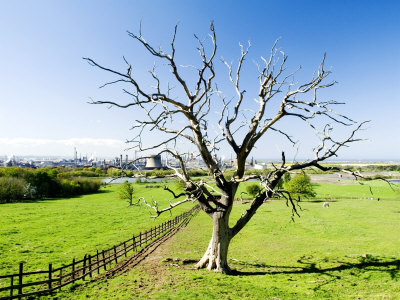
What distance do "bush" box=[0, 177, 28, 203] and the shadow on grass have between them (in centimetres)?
6940

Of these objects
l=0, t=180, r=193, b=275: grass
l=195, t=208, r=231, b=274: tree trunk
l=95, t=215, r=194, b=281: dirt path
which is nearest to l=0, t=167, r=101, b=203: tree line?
l=0, t=180, r=193, b=275: grass

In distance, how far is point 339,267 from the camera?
13.1 meters

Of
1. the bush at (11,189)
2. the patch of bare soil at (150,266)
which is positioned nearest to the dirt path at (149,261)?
the patch of bare soil at (150,266)

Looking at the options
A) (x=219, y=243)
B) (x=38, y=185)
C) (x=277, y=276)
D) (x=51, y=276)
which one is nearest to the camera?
(x=219, y=243)

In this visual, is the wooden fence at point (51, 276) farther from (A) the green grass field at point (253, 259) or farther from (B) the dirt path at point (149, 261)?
(A) the green grass field at point (253, 259)

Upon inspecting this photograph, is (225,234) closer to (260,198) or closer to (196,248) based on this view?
(260,198)

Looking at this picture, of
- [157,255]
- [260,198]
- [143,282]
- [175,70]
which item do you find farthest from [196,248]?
[175,70]

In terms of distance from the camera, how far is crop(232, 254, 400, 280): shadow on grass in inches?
483

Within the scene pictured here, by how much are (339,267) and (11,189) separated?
74467mm

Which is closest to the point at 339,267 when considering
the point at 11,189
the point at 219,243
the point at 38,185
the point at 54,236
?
the point at 219,243

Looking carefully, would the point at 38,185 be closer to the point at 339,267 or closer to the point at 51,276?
the point at 51,276

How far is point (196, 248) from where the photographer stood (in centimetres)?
2005

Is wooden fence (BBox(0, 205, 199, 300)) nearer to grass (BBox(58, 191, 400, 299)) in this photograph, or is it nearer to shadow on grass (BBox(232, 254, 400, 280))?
grass (BBox(58, 191, 400, 299))

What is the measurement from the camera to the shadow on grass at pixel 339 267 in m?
12.3
